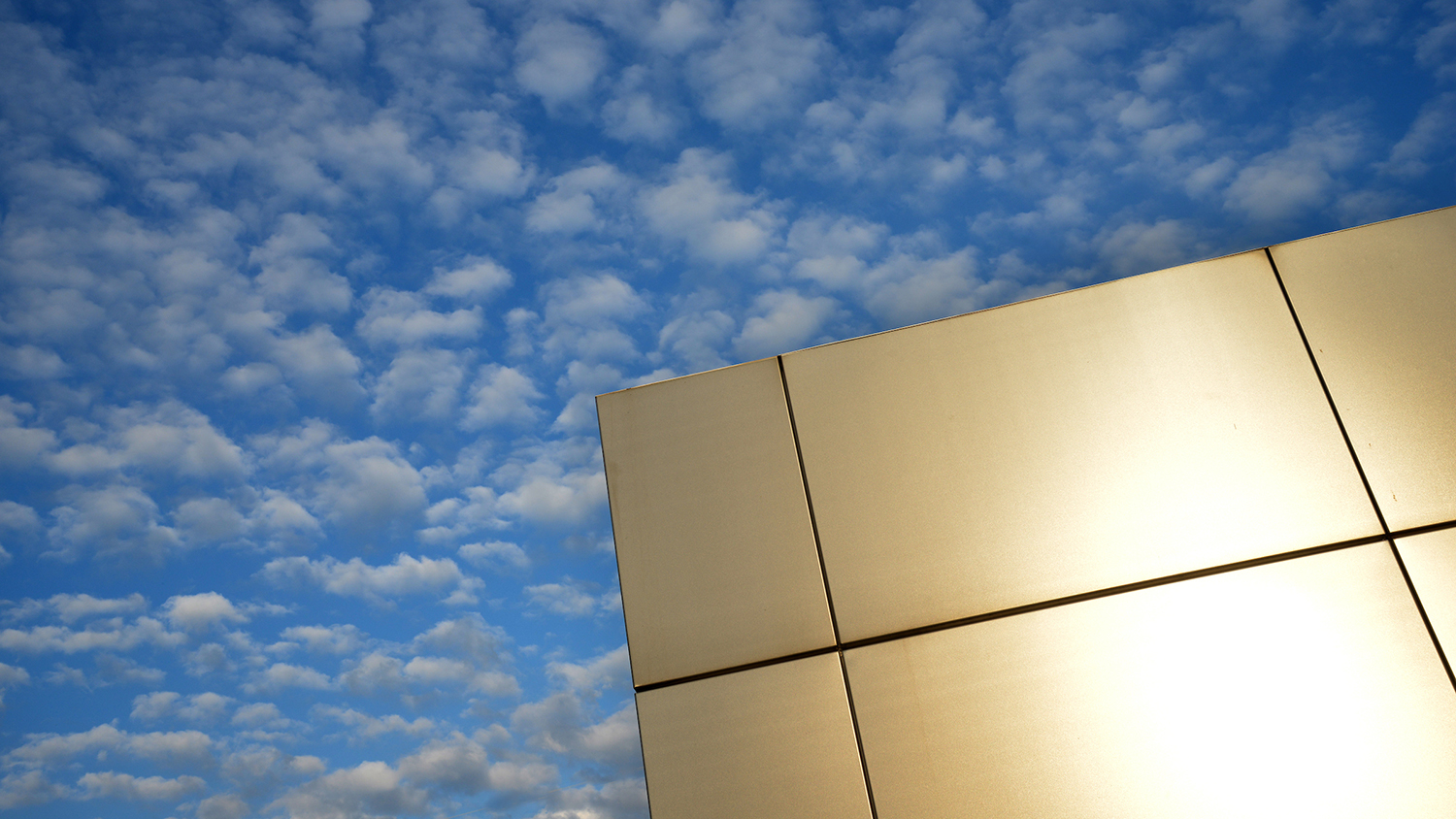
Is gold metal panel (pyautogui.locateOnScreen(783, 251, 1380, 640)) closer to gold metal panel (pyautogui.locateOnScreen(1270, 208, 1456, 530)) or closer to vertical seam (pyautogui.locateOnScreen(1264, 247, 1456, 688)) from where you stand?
vertical seam (pyautogui.locateOnScreen(1264, 247, 1456, 688))

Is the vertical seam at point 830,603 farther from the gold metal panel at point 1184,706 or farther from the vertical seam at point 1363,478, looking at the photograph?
the vertical seam at point 1363,478

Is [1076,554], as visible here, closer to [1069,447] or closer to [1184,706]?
[1069,447]

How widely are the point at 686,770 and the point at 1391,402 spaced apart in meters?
4.59

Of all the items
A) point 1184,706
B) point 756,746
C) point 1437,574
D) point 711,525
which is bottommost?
point 1184,706

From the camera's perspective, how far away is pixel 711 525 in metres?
4.87

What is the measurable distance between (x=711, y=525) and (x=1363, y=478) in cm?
375

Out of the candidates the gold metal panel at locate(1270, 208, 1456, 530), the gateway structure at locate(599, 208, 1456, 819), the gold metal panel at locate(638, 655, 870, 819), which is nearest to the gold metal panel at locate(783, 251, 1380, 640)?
the gateway structure at locate(599, 208, 1456, 819)

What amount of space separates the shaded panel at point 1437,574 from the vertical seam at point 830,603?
10.1 ft

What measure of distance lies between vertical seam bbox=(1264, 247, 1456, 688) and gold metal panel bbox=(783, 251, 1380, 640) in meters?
0.04

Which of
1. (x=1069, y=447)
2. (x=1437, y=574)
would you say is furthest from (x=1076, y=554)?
(x=1437, y=574)

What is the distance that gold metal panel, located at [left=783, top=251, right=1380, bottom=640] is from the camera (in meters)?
4.43

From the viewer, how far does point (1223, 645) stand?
164 inches

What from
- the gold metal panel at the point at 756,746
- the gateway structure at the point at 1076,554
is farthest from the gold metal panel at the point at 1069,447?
the gold metal panel at the point at 756,746

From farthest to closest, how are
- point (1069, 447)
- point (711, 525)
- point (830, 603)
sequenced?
point (711, 525) < point (1069, 447) < point (830, 603)
